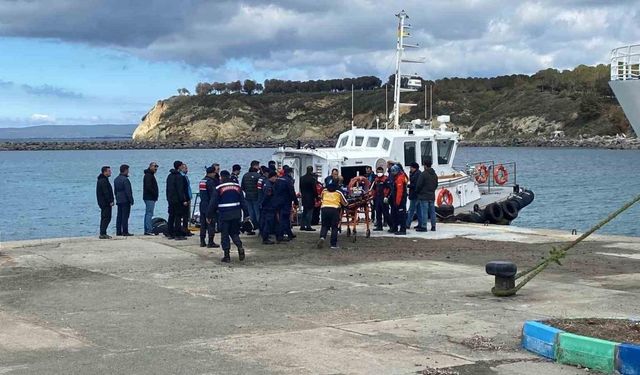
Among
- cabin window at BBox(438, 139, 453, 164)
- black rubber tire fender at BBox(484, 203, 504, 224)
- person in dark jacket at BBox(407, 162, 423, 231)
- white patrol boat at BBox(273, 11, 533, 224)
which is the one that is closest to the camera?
person in dark jacket at BBox(407, 162, 423, 231)

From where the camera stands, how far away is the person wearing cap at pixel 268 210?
17094 millimetres

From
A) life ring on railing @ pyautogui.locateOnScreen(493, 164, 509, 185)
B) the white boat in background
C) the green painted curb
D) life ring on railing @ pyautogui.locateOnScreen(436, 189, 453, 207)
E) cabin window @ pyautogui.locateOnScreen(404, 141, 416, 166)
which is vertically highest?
the white boat in background

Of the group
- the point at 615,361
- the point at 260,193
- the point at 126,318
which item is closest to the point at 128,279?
the point at 126,318

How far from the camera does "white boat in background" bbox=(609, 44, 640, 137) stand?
45.1 ft

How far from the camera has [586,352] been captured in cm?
787

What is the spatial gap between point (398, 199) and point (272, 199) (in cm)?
290

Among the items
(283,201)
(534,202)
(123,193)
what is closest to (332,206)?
(283,201)

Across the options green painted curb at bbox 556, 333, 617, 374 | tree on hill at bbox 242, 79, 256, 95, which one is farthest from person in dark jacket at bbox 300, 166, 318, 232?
tree on hill at bbox 242, 79, 256, 95

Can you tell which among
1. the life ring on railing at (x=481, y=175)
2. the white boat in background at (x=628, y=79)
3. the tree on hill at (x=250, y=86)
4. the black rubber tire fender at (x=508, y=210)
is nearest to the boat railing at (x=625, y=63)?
the white boat in background at (x=628, y=79)

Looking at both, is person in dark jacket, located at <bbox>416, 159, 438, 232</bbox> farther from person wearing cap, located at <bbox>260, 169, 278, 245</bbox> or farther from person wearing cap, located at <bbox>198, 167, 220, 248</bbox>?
person wearing cap, located at <bbox>198, 167, 220, 248</bbox>

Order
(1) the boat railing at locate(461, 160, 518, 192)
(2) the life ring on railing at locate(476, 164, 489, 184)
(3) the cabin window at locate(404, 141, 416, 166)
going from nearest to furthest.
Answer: (3) the cabin window at locate(404, 141, 416, 166) → (1) the boat railing at locate(461, 160, 518, 192) → (2) the life ring on railing at locate(476, 164, 489, 184)

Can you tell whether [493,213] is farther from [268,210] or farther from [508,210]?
[268,210]

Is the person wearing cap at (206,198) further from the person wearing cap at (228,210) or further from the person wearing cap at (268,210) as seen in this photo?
the person wearing cap at (228,210)

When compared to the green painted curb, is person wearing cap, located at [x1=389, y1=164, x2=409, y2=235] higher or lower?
higher
